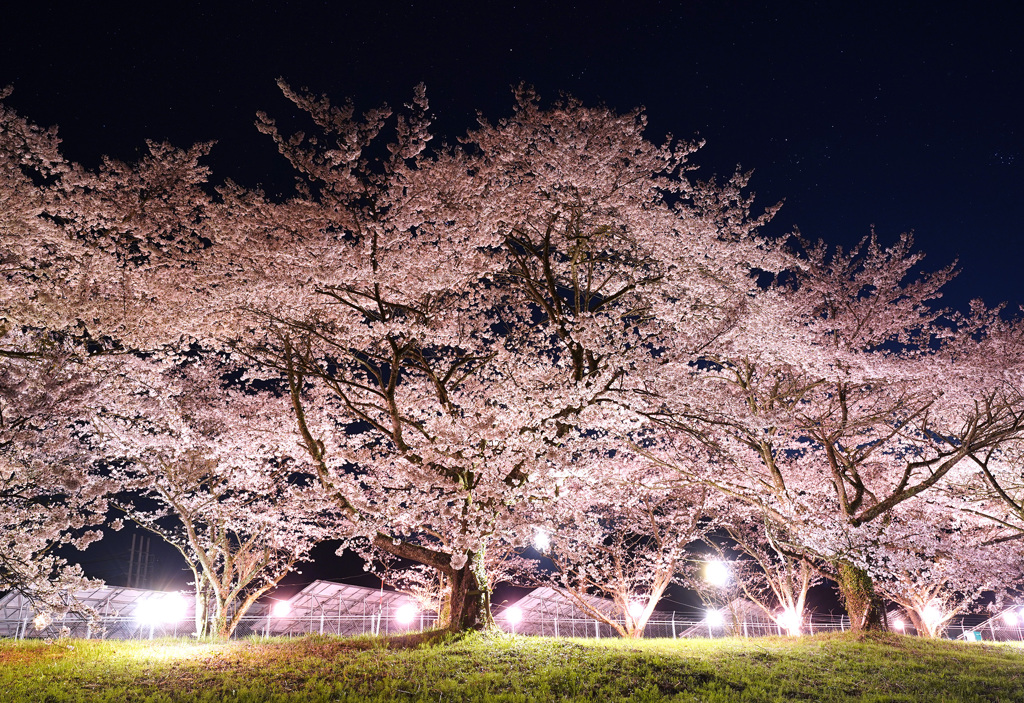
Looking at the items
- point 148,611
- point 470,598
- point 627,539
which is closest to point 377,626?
point 148,611

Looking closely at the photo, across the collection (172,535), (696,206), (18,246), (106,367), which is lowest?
(172,535)

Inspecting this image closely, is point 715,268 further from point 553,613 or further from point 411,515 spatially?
point 553,613

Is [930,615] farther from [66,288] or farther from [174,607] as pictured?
[66,288]

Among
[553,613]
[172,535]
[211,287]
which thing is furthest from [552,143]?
[553,613]

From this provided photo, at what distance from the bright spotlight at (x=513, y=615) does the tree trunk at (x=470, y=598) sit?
24183 millimetres

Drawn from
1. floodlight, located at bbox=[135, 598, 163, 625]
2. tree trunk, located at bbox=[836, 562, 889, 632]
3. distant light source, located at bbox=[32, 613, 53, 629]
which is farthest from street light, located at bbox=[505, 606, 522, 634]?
distant light source, located at bbox=[32, 613, 53, 629]

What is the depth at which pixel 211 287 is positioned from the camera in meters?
12.3

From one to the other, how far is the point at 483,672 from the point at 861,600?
1028 centimetres

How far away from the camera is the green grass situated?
825cm

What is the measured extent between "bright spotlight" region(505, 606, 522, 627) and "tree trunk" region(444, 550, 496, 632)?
24183 mm

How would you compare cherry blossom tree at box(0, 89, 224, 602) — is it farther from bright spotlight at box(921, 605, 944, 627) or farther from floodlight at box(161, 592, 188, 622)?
bright spotlight at box(921, 605, 944, 627)

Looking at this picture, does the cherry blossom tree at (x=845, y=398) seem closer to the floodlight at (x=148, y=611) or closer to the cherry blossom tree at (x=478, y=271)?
the cherry blossom tree at (x=478, y=271)

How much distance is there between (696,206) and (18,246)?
44.1 ft

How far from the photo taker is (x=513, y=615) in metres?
34.6
